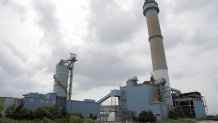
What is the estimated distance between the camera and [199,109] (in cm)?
5916

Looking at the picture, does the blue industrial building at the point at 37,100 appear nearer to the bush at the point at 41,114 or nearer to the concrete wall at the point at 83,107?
the concrete wall at the point at 83,107

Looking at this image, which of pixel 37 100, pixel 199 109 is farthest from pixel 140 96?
pixel 37 100

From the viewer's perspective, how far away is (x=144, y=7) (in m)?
62.7

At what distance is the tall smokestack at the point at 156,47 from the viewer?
177 ft

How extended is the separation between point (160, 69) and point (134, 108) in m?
12.2

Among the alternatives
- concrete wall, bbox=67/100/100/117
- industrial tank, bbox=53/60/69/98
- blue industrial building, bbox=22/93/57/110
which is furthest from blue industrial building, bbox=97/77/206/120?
blue industrial building, bbox=22/93/57/110

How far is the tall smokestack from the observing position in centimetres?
5391

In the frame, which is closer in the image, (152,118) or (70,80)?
(152,118)

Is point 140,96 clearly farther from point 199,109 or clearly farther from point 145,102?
point 199,109

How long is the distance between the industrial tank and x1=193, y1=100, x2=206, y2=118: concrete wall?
116 feet

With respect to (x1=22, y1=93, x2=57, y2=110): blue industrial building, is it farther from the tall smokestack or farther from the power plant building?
the tall smokestack

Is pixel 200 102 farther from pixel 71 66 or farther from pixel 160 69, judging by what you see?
pixel 71 66

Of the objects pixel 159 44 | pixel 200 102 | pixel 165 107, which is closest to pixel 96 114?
pixel 165 107

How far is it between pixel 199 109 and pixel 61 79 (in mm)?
39281
